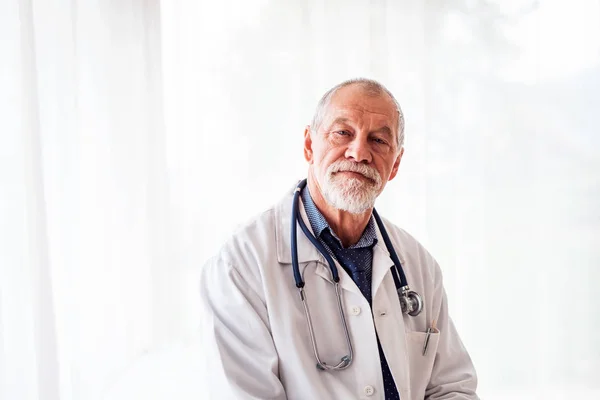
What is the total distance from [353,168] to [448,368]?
62cm

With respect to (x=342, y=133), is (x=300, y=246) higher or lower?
lower

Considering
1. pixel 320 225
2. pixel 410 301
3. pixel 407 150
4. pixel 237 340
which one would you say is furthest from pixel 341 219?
pixel 407 150

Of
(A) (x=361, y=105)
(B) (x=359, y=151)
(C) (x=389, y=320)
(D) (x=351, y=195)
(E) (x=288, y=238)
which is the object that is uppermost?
(A) (x=361, y=105)

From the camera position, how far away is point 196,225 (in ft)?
7.55

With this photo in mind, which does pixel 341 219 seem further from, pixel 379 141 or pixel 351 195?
pixel 379 141

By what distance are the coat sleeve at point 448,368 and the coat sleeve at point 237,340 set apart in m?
0.45

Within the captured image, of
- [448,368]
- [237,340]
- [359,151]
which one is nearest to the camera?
[237,340]

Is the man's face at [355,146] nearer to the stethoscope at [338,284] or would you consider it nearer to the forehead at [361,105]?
the forehead at [361,105]

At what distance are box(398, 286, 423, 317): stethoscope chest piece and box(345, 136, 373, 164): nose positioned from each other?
1.19ft

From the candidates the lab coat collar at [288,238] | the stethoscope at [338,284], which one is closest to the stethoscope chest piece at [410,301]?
the stethoscope at [338,284]

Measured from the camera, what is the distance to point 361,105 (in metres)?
1.37

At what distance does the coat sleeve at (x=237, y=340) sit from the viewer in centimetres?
122

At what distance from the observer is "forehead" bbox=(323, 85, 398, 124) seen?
4.50 feet

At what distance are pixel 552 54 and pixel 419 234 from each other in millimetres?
1016
